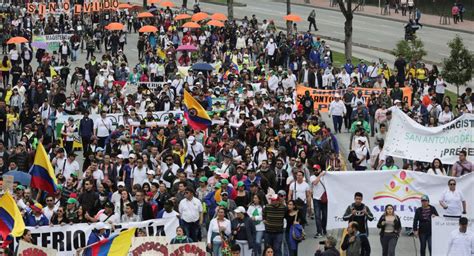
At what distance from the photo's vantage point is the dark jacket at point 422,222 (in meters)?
22.2

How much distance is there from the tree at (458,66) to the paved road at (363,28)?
13.9 meters

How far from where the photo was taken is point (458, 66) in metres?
38.5

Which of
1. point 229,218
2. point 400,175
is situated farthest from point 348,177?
point 229,218

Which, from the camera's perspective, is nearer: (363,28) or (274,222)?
(274,222)

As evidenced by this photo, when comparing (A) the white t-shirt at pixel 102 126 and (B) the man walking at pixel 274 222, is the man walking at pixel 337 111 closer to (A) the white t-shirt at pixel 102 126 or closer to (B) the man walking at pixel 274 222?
(A) the white t-shirt at pixel 102 126

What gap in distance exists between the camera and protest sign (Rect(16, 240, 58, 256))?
20.3 meters

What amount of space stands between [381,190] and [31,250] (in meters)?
6.70

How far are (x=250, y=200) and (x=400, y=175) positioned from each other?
2775 mm

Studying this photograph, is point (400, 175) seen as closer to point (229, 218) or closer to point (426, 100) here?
point (229, 218)

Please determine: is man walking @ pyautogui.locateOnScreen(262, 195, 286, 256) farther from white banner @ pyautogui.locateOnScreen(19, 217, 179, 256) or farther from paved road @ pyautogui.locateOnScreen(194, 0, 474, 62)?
paved road @ pyautogui.locateOnScreen(194, 0, 474, 62)

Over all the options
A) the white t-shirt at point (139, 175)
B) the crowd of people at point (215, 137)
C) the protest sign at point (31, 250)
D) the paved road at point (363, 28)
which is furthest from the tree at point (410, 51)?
the protest sign at point (31, 250)

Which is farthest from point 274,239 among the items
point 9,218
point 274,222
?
point 9,218

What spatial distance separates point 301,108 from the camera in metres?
33.3

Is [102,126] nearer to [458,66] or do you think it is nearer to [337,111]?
[337,111]
